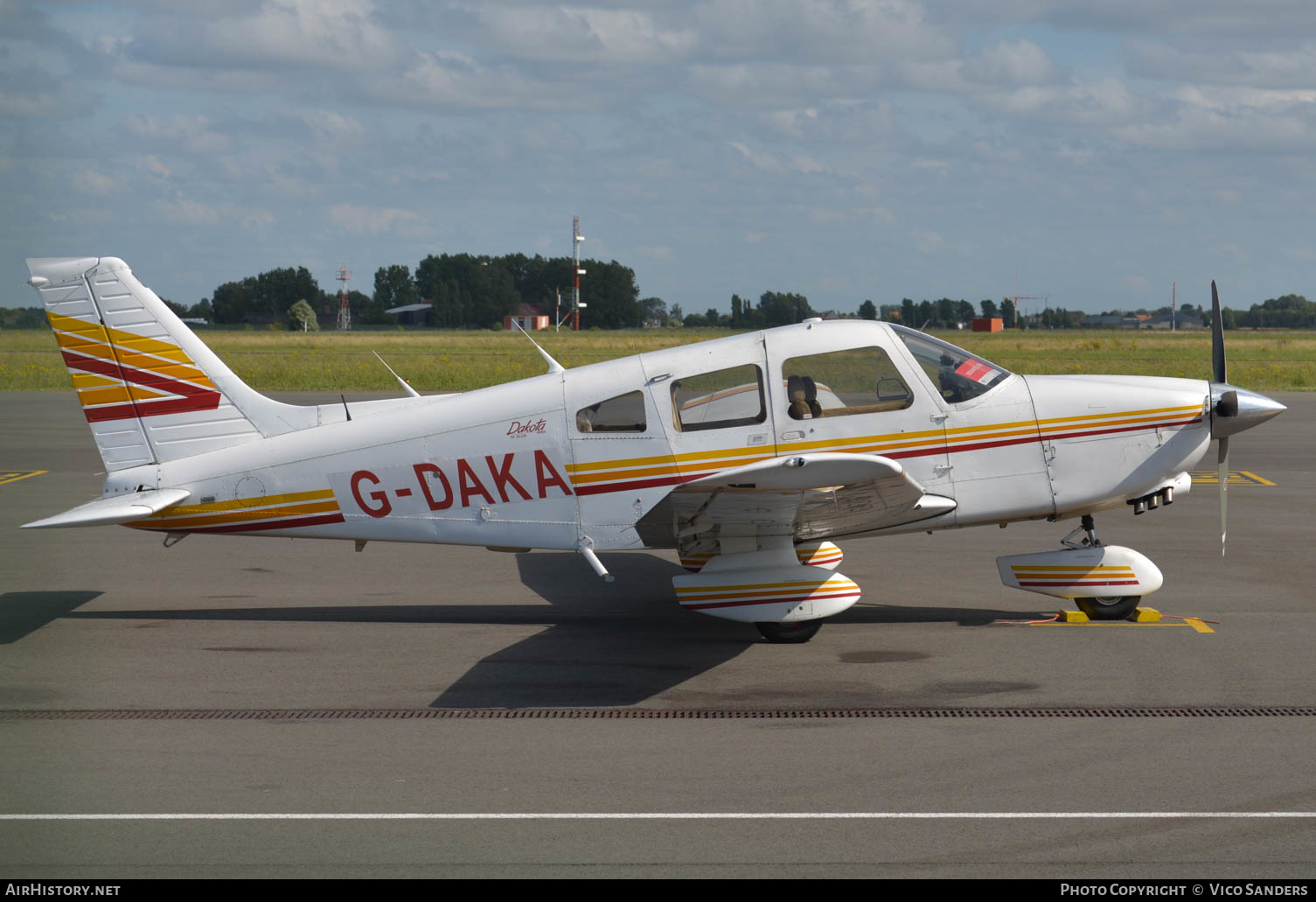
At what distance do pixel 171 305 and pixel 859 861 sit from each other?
7.75 meters

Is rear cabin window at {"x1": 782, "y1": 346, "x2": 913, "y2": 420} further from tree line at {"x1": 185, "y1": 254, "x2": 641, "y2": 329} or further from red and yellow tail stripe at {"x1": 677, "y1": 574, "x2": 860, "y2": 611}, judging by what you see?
tree line at {"x1": 185, "y1": 254, "x2": 641, "y2": 329}

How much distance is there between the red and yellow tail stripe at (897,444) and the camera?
867 cm

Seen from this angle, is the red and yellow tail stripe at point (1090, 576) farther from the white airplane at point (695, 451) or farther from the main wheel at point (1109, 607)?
the main wheel at point (1109, 607)

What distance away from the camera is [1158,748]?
6383mm

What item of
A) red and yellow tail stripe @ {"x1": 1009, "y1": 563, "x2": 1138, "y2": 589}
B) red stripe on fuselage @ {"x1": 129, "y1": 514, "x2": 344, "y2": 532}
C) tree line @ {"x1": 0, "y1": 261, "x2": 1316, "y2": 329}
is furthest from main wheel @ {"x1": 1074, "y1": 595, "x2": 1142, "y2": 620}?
tree line @ {"x1": 0, "y1": 261, "x2": 1316, "y2": 329}

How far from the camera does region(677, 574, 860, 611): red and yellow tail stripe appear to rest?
8.54 m

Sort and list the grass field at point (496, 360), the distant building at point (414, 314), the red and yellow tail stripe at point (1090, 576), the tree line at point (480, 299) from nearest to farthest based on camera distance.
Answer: the red and yellow tail stripe at point (1090, 576)
the grass field at point (496, 360)
the tree line at point (480, 299)
the distant building at point (414, 314)

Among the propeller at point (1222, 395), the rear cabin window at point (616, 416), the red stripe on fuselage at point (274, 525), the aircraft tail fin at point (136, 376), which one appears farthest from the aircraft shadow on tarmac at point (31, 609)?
the propeller at point (1222, 395)

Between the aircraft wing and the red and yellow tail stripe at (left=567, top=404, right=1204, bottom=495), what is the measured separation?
0.38m

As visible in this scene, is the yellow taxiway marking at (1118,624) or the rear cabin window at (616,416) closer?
the rear cabin window at (616,416)

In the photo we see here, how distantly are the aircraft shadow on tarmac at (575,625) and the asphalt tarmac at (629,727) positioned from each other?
4 cm

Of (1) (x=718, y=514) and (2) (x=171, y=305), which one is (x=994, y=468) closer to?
(1) (x=718, y=514)

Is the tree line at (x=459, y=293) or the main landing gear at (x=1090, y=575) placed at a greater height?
the tree line at (x=459, y=293)

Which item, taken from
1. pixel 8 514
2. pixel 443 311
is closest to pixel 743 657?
pixel 8 514
